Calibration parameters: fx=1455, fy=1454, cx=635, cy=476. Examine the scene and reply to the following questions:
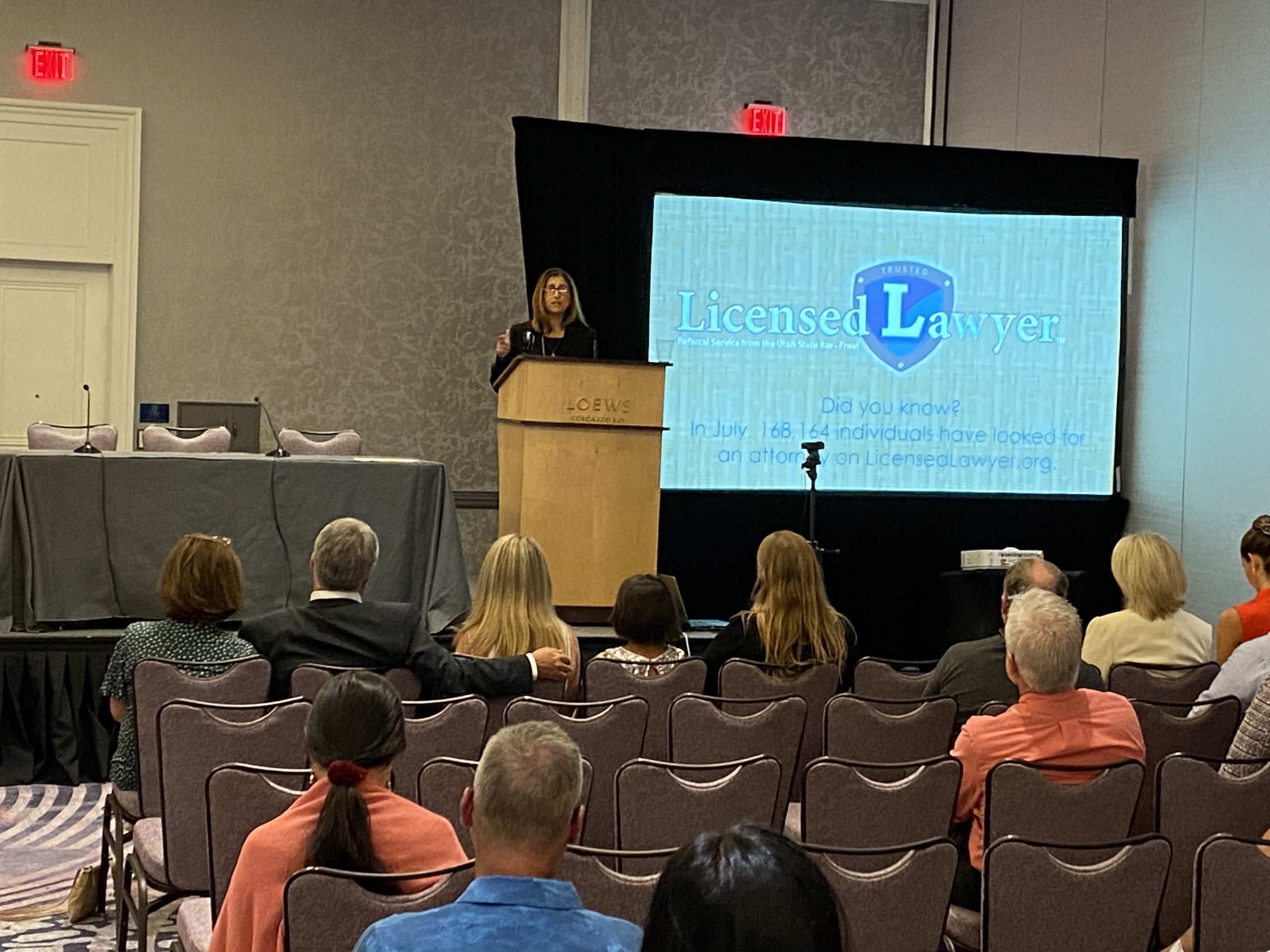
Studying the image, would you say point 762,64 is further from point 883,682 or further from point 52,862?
point 52,862

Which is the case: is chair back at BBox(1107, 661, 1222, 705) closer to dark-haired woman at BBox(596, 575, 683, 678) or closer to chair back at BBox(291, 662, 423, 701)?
dark-haired woman at BBox(596, 575, 683, 678)

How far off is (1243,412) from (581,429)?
3563mm

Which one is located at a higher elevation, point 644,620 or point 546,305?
point 546,305

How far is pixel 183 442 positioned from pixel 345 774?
5276mm

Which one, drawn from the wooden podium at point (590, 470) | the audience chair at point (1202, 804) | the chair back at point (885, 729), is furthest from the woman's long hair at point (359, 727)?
the wooden podium at point (590, 470)

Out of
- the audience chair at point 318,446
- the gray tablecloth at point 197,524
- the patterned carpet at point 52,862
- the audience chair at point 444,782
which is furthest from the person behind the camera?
the audience chair at point 318,446

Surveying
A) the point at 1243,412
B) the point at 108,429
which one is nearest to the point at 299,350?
the point at 108,429

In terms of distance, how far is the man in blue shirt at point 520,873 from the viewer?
1730mm

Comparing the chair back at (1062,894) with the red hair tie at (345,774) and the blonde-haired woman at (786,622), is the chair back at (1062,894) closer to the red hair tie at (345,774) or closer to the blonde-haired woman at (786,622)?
the red hair tie at (345,774)

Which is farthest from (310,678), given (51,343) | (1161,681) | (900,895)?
(51,343)

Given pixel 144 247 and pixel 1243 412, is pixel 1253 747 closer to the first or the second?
pixel 1243 412

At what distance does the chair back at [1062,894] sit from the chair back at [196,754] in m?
1.64

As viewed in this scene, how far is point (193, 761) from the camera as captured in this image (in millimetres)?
3352

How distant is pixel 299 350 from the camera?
973cm
